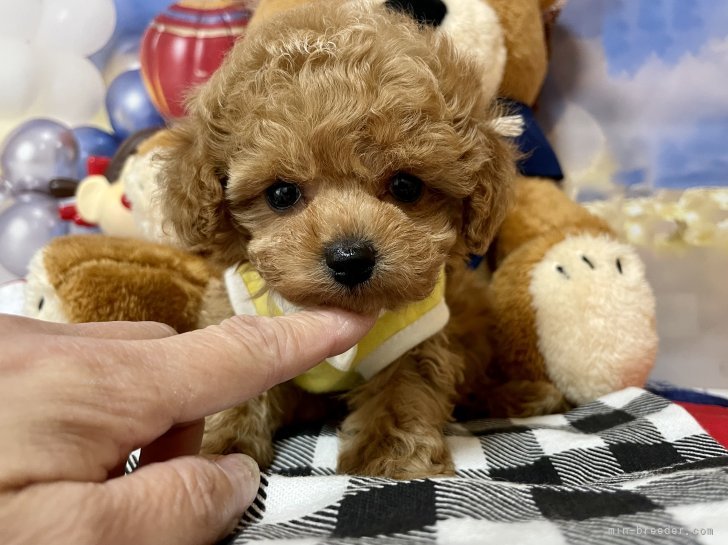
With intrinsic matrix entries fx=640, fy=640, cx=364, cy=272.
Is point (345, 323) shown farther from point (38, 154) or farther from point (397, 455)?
point (38, 154)

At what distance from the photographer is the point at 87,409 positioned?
2.66 feet

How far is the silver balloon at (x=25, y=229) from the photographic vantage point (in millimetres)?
3203

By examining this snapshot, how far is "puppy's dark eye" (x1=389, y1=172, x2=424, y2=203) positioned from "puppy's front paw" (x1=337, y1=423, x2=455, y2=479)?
55 cm

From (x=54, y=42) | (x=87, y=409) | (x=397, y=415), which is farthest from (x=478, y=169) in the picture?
(x=54, y=42)

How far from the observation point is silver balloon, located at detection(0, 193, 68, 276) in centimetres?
320

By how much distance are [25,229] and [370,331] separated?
2435 mm

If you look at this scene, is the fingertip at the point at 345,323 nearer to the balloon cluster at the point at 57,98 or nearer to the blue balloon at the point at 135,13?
the balloon cluster at the point at 57,98

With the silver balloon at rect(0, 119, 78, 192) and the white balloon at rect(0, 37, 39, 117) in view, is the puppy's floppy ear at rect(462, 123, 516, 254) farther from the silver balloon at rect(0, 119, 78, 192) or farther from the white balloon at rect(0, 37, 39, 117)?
the white balloon at rect(0, 37, 39, 117)

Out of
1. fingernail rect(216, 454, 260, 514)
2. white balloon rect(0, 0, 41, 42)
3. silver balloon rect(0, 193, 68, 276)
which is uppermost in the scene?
white balloon rect(0, 0, 41, 42)

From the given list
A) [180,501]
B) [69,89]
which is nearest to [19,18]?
[69,89]

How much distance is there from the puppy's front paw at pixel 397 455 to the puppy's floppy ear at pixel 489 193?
51 cm

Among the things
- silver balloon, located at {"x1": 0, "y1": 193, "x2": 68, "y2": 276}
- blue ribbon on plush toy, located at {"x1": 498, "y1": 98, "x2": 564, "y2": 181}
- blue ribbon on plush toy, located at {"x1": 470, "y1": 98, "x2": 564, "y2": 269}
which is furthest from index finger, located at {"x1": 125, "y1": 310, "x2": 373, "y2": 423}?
silver balloon, located at {"x1": 0, "y1": 193, "x2": 68, "y2": 276}

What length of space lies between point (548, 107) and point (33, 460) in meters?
2.46

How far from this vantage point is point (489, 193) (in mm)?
1555
